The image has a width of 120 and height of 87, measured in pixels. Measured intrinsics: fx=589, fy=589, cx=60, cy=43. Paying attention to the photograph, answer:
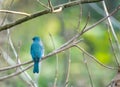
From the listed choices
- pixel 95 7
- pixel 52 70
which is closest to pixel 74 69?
pixel 52 70

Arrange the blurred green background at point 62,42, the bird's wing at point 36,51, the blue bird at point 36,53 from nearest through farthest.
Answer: the blue bird at point 36,53, the bird's wing at point 36,51, the blurred green background at point 62,42

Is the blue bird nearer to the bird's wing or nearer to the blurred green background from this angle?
the bird's wing

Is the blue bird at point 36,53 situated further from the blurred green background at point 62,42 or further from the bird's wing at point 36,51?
the blurred green background at point 62,42

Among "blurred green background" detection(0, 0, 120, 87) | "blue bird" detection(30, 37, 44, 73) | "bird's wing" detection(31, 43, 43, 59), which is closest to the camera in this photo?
"blue bird" detection(30, 37, 44, 73)

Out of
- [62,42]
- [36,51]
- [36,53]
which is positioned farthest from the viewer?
[62,42]

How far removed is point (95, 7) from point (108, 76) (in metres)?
1.35

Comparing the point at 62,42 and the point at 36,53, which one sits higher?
the point at 36,53

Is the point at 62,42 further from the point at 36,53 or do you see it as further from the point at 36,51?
the point at 36,53

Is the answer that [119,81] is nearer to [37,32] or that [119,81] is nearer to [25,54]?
[25,54]

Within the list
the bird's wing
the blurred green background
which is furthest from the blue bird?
the blurred green background

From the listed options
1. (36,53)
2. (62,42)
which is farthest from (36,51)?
(62,42)

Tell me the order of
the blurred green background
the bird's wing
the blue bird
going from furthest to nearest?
the blurred green background → the bird's wing → the blue bird

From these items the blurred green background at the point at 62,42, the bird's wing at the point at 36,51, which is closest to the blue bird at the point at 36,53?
the bird's wing at the point at 36,51

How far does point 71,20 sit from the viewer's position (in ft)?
34.5
